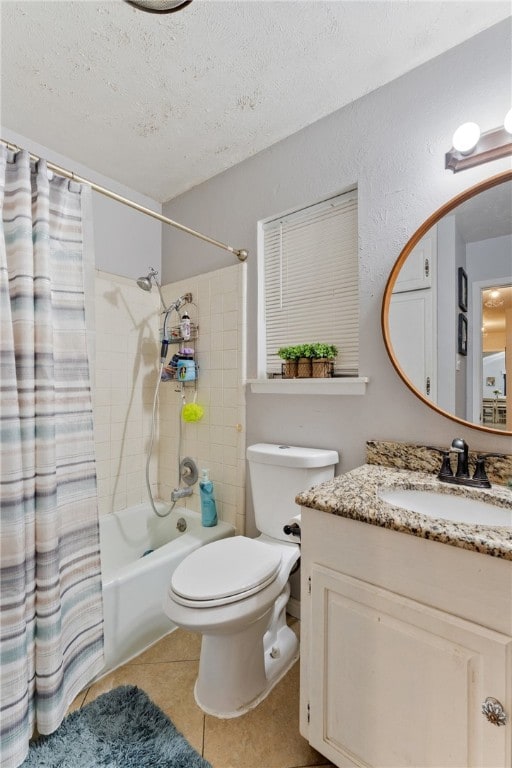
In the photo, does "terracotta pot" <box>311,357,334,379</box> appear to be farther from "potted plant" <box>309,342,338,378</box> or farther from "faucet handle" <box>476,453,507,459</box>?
"faucet handle" <box>476,453,507,459</box>

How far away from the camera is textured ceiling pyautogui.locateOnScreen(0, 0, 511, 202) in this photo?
3.87ft

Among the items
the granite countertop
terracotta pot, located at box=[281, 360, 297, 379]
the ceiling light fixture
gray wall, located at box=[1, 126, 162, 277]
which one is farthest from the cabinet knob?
gray wall, located at box=[1, 126, 162, 277]

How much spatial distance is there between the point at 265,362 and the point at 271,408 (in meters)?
0.26

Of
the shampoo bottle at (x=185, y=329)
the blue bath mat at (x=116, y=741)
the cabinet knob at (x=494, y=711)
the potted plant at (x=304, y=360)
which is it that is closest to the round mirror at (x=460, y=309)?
the potted plant at (x=304, y=360)

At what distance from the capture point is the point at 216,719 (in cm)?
120

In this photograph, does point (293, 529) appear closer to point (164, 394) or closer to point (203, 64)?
point (164, 394)

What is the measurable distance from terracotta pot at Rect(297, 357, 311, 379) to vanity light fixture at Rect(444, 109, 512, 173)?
2.90 ft

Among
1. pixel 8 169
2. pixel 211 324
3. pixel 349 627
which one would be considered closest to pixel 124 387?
pixel 211 324

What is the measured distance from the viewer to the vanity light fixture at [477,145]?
3.71ft

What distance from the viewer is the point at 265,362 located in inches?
73.5

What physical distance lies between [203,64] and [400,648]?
200 centimetres

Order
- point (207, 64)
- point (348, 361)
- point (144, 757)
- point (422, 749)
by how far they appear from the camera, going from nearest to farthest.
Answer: point (422, 749), point (144, 757), point (207, 64), point (348, 361)

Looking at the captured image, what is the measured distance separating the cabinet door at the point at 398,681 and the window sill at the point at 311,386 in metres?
0.75

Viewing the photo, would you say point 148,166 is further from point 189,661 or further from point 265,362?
point 189,661
